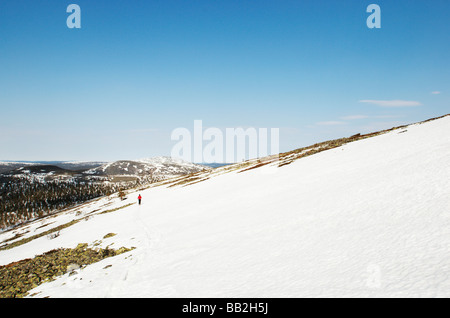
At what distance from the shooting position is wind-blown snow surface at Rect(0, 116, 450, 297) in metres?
7.56

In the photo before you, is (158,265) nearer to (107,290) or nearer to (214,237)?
(107,290)

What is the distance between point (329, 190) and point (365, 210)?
5631mm

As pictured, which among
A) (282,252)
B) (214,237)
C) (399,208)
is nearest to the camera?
(282,252)

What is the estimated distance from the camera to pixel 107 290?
442 inches

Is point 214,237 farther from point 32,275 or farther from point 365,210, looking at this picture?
point 32,275

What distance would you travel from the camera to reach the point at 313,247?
34.4 feet

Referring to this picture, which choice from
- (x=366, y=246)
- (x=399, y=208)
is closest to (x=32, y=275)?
(x=366, y=246)

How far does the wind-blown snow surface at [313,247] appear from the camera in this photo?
756 centimetres

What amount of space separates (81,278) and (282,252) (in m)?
12.6

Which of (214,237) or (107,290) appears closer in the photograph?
(107,290)

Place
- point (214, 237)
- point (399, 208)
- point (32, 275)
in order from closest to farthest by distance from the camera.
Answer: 1. point (399, 208)
2. point (214, 237)
3. point (32, 275)
